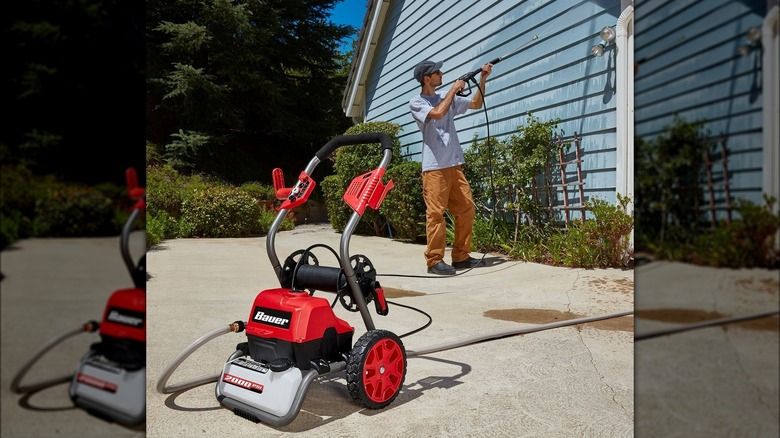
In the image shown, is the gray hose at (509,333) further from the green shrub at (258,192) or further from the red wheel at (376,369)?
the green shrub at (258,192)

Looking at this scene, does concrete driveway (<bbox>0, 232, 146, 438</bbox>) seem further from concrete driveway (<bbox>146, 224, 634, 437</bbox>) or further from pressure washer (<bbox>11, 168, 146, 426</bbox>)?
concrete driveway (<bbox>146, 224, 634, 437</bbox>)

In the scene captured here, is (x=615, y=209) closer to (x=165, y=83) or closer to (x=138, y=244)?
(x=138, y=244)

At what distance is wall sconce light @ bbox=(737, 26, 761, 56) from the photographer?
29 cm

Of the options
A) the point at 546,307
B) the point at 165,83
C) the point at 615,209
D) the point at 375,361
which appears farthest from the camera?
the point at 165,83

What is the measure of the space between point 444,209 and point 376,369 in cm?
277

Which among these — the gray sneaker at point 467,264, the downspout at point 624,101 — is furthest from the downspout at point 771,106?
the gray sneaker at point 467,264

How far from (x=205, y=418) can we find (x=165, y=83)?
35.3 ft

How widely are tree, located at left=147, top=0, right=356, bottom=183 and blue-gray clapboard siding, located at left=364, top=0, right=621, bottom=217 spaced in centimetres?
424

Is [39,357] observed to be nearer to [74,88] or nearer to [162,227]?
[74,88]

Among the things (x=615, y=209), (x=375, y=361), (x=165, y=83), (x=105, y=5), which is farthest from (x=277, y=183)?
(x=165, y=83)

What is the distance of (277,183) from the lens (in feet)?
5.61

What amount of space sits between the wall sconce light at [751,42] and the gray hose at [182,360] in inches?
58.3

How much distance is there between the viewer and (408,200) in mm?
5727

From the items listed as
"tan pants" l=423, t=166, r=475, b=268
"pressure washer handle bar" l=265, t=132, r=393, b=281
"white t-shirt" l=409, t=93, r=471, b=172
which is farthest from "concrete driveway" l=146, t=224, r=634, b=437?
"white t-shirt" l=409, t=93, r=471, b=172
